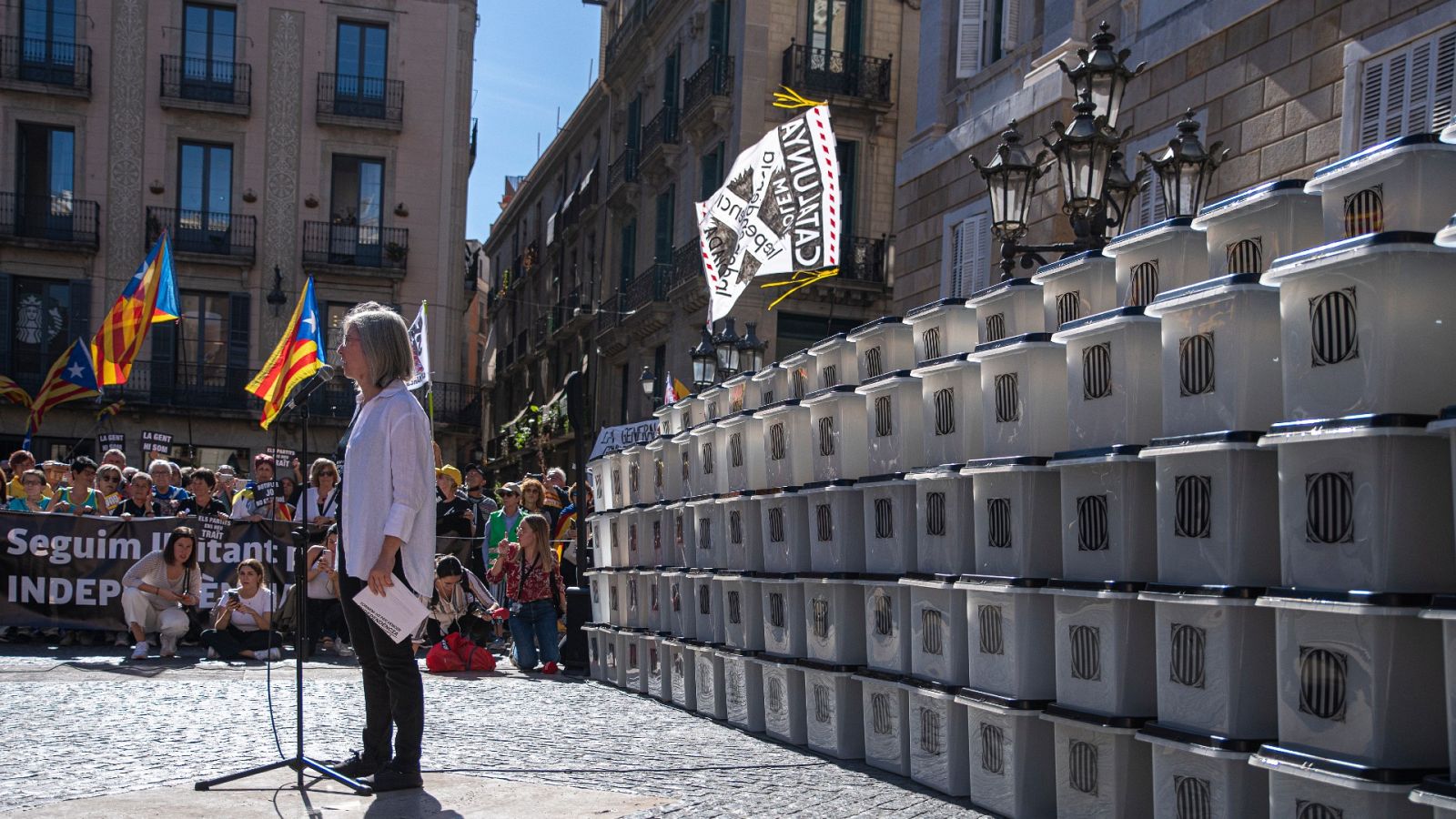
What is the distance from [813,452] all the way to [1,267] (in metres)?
32.0

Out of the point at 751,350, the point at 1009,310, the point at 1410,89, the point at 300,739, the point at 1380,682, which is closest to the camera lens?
the point at 1380,682

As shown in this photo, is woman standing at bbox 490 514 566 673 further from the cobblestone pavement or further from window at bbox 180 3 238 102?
window at bbox 180 3 238 102

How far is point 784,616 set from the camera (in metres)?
8.32

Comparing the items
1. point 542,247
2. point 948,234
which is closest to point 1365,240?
point 948,234

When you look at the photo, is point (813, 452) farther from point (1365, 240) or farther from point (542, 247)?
point (542, 247)

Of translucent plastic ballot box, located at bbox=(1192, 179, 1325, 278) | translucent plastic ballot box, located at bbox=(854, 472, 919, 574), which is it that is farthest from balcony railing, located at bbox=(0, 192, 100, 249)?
translucent plastic ballot box, located at bbox=(1192, 179, 1325, 278)

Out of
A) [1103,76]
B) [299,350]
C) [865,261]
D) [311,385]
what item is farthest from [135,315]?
[311,385]

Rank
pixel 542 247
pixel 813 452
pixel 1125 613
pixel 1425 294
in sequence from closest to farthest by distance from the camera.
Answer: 1. pixel 1425 294
2. pixel 1125 613
3. pixel 813 452
4. pixel 542 247

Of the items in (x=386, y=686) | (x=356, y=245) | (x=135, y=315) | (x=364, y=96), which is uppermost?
(x=364, y=96)

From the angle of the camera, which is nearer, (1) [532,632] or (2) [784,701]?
(2) [784,701]

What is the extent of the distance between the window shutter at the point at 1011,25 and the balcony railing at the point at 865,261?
11447 mm

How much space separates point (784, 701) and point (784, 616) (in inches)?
18.1

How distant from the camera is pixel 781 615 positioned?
27.5ft

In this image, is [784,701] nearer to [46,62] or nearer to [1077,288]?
[1077,288]
